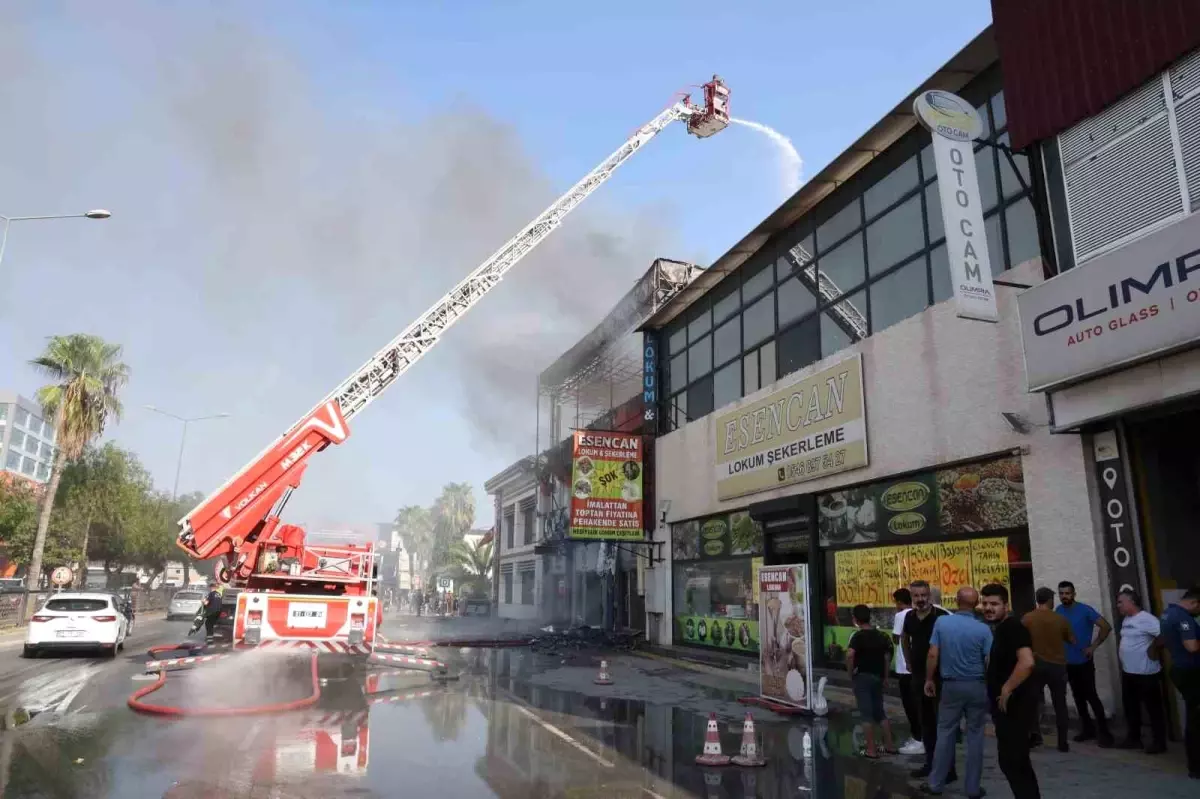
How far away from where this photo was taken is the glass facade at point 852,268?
453 inches

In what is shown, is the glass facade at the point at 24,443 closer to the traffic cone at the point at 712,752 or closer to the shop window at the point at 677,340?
the shop window at the point at 677,340

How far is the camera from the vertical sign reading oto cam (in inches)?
360

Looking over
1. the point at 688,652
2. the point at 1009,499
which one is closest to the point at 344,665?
the point at 688,652

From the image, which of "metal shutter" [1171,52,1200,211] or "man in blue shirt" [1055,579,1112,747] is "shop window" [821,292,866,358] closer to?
"metal shutter" [1171,52,1200,211]

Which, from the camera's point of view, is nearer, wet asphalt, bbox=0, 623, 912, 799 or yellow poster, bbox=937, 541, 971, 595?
wet asphalt, bbox=0, 623, 912, 799

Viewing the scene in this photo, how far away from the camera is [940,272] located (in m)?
12.3

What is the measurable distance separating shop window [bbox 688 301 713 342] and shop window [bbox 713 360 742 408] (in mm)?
1549

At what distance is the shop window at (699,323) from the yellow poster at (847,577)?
24.9 ft

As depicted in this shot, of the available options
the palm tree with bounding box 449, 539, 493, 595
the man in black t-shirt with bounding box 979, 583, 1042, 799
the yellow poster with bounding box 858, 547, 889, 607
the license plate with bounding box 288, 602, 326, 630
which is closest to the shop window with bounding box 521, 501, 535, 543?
the palm tree with bounding box 449, 539, 493, 595

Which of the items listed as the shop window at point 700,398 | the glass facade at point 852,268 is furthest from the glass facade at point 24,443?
the glass facade at point 852,268

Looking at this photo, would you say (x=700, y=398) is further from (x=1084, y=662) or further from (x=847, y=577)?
(x=1084, y=662)

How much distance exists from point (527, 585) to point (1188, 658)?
30.7 m

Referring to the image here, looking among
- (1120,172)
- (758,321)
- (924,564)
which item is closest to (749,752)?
(924,564)

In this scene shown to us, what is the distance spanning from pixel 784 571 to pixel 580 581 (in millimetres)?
18762
